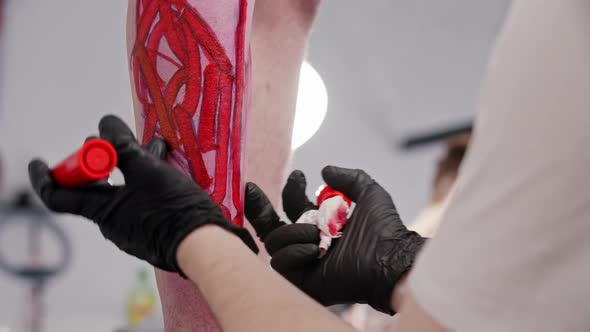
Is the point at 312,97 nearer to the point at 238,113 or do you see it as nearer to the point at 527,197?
the point at 238,113

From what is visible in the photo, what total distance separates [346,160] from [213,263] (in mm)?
2553

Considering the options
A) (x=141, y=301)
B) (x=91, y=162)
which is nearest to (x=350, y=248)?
(x=91, y=162)

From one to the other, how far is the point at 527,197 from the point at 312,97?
130 cm

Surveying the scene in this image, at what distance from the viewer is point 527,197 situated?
436 mm

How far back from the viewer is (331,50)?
10.3 ft

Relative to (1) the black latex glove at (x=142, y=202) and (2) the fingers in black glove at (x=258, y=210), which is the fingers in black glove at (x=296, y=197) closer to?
(2) the fingers in black glove at (x=258, y=210)

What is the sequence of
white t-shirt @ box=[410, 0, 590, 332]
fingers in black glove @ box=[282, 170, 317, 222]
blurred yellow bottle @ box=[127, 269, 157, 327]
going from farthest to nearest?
blurred yellow bottle @ box=[127, 269, 157, 327] < fingers in black glove @ box=[282, 170, 317, 222] < white t-shirt @ box=[410, 0, 590, 332]

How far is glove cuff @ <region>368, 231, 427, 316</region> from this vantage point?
72 centimetres

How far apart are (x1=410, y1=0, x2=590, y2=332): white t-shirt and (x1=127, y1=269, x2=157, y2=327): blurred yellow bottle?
194 centimetres

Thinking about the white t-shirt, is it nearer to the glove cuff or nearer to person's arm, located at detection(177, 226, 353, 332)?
person's arm, located at detection(177, 226, 353, 332)

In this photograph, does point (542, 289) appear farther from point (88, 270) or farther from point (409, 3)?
point (409, 3)

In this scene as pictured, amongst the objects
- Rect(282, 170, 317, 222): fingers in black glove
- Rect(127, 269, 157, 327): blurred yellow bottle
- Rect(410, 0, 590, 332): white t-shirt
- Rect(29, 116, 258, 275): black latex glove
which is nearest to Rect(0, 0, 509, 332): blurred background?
Rect(127, 269, 157, 327): blurred yellow bottle

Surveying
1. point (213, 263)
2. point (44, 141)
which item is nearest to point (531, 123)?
point (213, 263)

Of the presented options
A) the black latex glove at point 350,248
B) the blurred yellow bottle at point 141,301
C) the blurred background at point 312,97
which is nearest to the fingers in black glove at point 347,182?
the black latex glove at point 350,248
